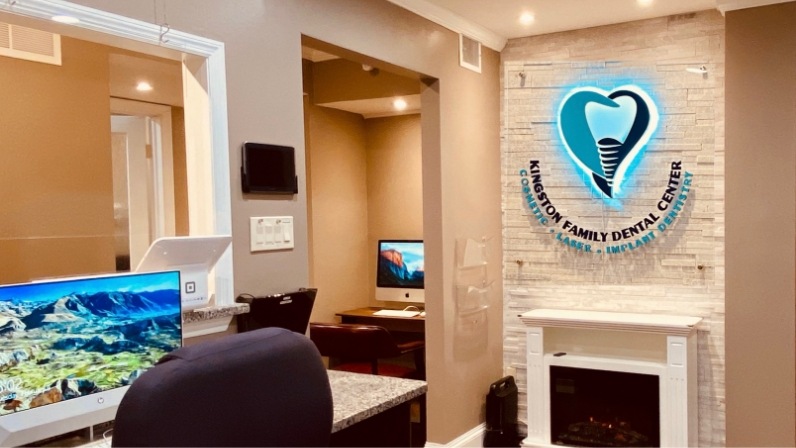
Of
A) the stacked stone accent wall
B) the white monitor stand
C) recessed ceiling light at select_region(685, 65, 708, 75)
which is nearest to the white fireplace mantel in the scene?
the stacked stone accent wall

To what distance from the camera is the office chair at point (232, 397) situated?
100 cm

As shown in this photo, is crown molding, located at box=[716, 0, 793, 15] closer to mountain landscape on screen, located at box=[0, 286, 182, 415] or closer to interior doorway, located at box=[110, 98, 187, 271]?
mountain landscape on screen, located at box=[0, 286, 182, 415]

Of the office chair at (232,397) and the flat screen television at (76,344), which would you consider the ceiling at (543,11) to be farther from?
the office chair at (232,397)

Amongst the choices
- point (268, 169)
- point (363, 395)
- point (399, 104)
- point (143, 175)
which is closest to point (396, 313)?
point (399, 104)

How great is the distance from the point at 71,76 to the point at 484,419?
301 cm

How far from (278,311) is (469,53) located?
2.23m

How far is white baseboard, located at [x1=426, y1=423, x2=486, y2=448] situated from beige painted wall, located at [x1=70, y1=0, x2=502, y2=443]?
1.6 inches

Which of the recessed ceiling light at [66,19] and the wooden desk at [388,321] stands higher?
the recessed ceiling light at [66,19]

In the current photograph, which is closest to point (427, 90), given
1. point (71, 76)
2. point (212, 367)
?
point (71, 76)

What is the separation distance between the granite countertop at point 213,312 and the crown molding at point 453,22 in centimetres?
177

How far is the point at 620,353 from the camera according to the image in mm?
3980

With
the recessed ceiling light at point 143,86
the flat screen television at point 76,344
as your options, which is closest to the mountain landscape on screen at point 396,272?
the recessed ceiling light at point 143,86

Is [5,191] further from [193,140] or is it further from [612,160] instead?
[612,160]

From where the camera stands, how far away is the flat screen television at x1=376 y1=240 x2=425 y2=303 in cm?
486
